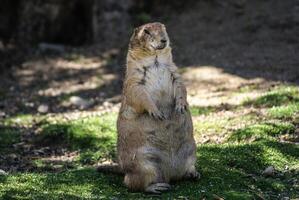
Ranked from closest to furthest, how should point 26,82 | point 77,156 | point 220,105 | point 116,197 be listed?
1. point 116,197
2. point 77,156
3. point 220,105
4. point 26,82

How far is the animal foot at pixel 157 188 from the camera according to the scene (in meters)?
8.03

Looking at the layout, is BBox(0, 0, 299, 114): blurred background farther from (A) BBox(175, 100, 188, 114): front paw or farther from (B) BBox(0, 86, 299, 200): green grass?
(A) BBox(175, 100, 188, 114): front paw

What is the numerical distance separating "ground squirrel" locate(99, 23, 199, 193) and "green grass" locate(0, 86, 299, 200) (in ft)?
0.78

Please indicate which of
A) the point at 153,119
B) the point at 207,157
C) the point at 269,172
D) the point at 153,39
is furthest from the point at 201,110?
the point at 153,39

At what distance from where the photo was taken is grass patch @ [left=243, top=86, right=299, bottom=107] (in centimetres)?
1282

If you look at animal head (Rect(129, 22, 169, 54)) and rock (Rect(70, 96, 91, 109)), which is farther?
rock (Rect(70, 96, 91, 109))

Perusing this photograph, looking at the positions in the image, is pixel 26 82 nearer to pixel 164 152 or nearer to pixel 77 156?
pixel 77 156

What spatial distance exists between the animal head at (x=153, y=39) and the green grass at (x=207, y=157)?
1.74 m

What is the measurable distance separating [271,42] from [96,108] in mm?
5288

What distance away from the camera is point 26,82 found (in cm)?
1739

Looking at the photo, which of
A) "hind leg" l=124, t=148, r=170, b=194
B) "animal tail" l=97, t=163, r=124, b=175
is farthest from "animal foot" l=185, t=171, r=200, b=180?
"animal tail" l=97, t=163, r=124, b=175

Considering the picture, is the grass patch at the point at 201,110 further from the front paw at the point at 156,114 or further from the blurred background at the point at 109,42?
the front paw at the point at 156,114

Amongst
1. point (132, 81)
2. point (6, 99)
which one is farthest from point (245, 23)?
point (132, 81)

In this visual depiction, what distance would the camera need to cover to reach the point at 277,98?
1302 cm
